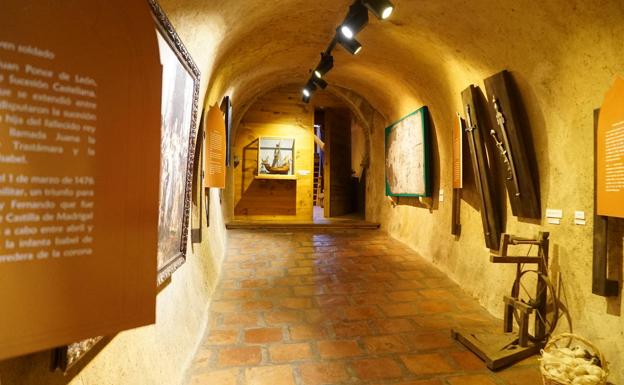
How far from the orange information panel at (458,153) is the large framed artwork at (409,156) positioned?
2.55 feet

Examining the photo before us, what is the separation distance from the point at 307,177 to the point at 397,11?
490cm

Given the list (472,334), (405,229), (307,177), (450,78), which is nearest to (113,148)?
(472,334)

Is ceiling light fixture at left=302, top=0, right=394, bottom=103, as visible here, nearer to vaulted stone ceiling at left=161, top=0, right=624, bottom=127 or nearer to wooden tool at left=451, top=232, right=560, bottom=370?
vaulted stone ceiling at left=161, top=0, right=624, bottom=127

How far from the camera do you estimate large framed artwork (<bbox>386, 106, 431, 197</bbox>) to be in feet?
14.8

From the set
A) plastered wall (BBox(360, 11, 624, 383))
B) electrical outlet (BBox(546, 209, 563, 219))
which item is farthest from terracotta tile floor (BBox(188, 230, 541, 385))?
electrical outlet (BBox(546, 209, 563, 219))

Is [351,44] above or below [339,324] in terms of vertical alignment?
above

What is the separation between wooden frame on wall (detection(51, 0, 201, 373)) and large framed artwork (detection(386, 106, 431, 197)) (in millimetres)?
3346

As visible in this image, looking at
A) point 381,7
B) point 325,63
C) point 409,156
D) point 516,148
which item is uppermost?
point 325,63

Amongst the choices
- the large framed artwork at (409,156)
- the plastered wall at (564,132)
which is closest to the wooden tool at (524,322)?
the plastered wall at (564,132)

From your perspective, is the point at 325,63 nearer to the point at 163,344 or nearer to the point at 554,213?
the point at 554,213

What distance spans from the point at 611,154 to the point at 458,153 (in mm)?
1773

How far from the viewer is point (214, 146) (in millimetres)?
3004

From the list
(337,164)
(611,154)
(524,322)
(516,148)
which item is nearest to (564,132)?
(516,148)

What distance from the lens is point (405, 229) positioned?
5.32 m
